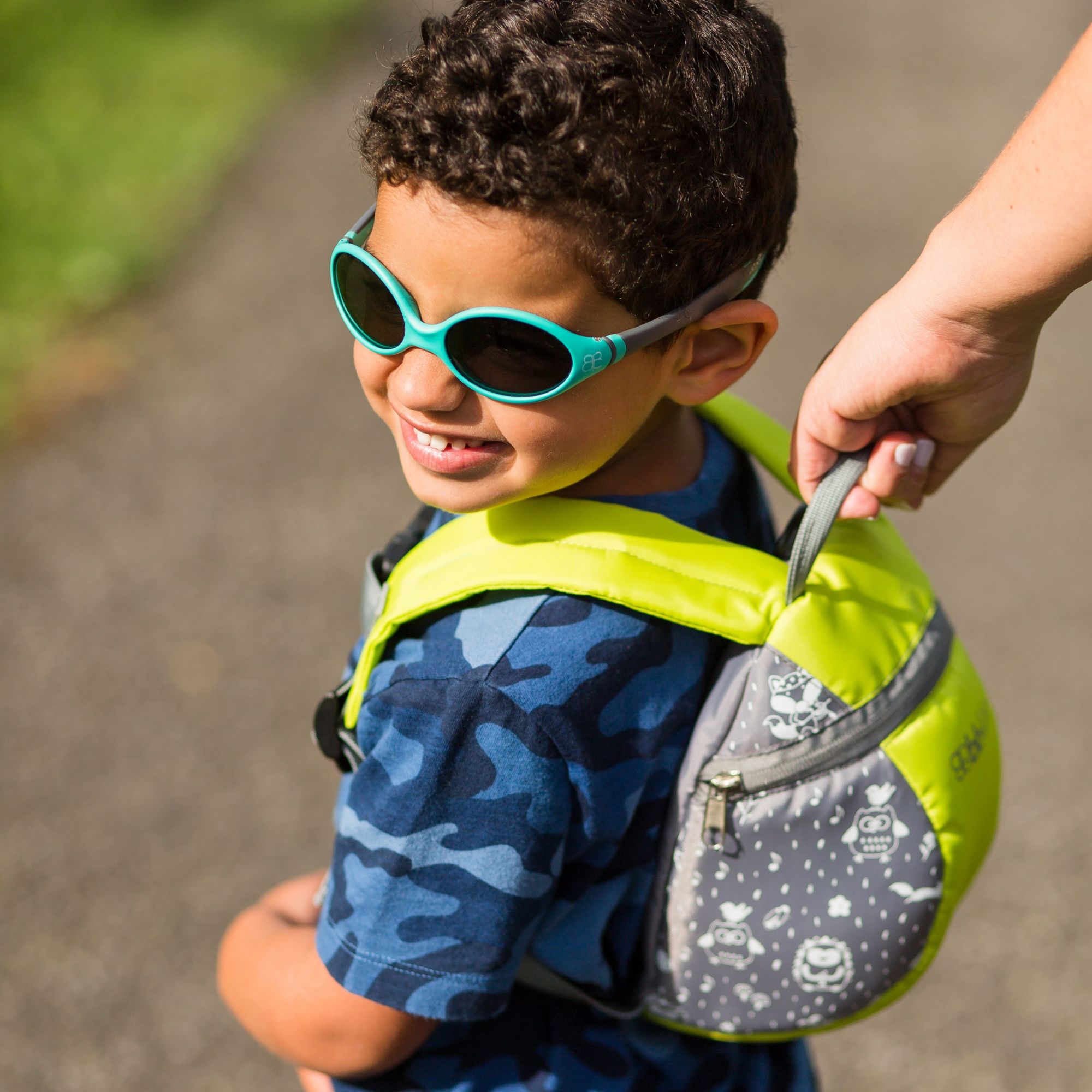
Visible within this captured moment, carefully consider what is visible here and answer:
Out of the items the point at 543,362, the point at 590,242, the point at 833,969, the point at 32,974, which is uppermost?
the point at 590,242

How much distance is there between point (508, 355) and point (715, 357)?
0.31 meters

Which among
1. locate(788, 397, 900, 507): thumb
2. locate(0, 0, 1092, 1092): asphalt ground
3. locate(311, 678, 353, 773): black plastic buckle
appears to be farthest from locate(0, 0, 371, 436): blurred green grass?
→ locate(788, 397, 900, 507): thumb

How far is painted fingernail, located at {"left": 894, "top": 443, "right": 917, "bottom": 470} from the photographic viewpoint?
1430 millimetres

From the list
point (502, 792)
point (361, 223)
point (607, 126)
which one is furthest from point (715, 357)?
point (502, 792)

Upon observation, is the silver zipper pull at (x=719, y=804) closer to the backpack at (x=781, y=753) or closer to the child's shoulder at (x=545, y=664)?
the backpack at (x=781, y=753)

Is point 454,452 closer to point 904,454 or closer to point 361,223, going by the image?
point 361,223

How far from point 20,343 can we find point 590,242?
12.3 feet

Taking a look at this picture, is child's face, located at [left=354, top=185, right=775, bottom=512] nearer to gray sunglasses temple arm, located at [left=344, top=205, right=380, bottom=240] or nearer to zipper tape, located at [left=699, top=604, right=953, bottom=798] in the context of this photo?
gray sunglasses temple arm, located at [left=344, top=205, right=380, bottom=240]

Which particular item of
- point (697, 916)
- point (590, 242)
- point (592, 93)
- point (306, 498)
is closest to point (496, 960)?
point (697, 916)

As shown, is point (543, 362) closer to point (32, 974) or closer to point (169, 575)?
point (32, 974)

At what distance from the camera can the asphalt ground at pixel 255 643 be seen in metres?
2.77

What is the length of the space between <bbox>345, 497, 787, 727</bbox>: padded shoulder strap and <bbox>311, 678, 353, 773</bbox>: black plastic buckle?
68mm

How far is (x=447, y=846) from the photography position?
1285mm

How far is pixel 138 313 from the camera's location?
4.59 metres
